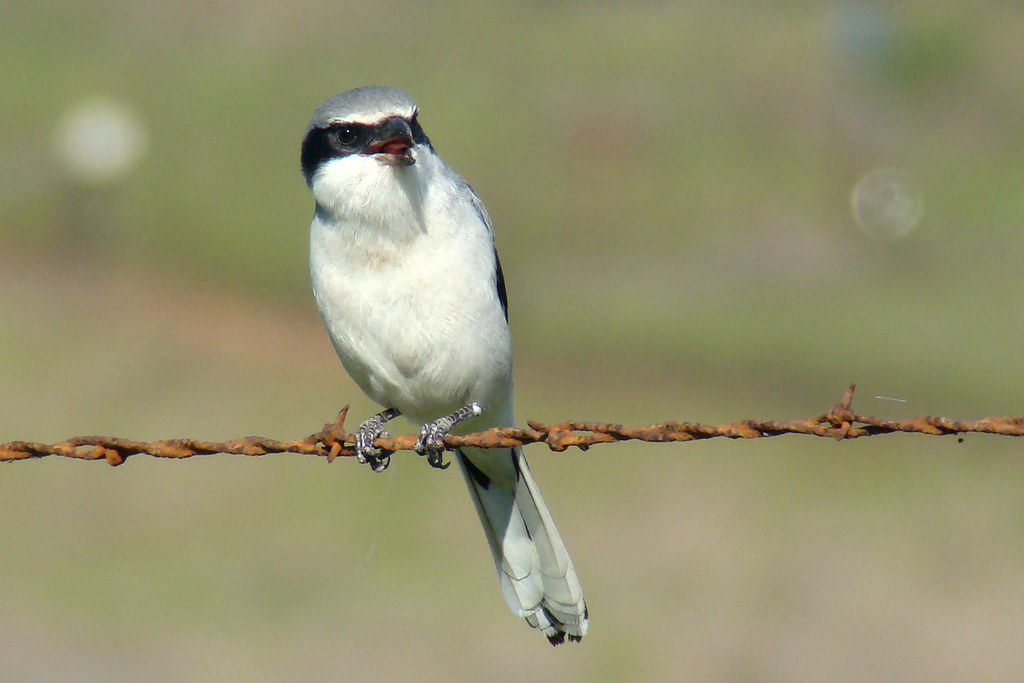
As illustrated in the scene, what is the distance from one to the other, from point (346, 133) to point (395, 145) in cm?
23

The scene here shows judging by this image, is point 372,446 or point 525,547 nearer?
point 372,446

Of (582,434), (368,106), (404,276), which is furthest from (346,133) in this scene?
(582,434)

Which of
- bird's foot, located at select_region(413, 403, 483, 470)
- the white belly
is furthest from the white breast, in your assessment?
bird's foot, located at select_region(413, 403, 483, 470)

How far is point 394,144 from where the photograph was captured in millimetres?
3809

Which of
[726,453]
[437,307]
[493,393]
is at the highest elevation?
[437,307]

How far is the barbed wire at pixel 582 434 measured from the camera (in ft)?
8.53

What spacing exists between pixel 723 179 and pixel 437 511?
25.7 feet

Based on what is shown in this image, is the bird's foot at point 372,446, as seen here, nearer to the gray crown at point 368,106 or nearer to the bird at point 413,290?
the bird at point 413,290

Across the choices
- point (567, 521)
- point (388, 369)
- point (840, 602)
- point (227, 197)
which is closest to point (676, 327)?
point (567, 521)

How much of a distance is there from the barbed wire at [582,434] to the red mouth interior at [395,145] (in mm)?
1031


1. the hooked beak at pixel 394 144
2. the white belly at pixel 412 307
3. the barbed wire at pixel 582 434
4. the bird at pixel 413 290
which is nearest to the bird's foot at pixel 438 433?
the bird at pixel 413 290

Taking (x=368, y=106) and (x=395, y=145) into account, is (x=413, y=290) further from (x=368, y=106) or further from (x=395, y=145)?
(x=368, y=106)

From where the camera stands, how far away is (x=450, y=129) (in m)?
15.8

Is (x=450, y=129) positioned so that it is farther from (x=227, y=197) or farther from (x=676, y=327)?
(x=676, y=327)
